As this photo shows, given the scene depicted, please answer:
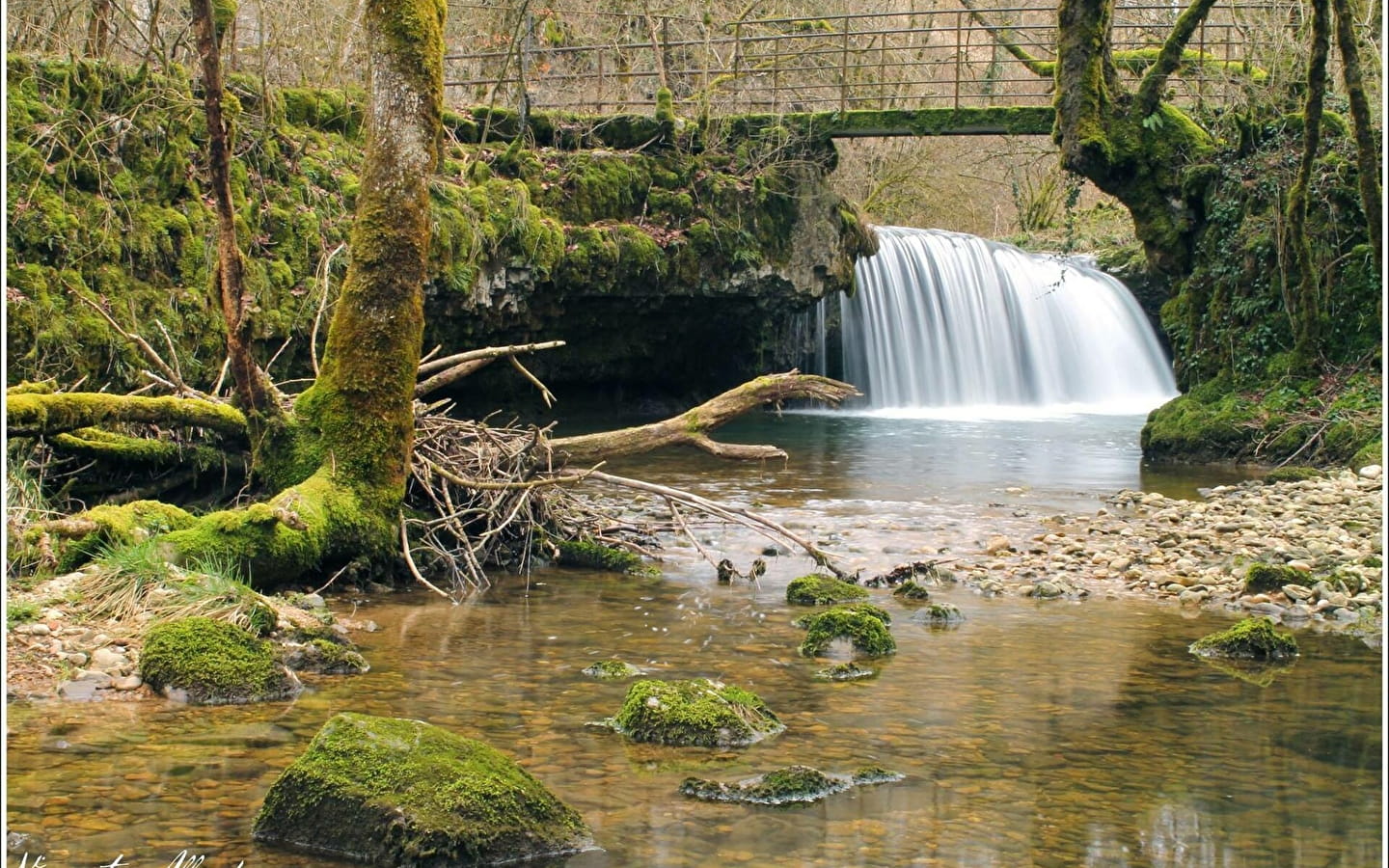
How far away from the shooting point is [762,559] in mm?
10312

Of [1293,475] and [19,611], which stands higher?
[1293,475]

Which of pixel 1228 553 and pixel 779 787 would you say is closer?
pixel 779 787

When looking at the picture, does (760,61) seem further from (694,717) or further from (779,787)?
(779,787)

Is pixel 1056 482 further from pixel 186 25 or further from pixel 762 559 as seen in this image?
pixel 186 25

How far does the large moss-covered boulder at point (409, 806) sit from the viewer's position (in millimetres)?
4492

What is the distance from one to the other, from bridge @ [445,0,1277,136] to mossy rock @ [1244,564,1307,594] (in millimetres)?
9940

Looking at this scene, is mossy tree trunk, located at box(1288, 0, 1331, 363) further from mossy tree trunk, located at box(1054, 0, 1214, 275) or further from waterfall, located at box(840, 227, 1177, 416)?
waterfall, located at box(840, 227, 1177, 416)

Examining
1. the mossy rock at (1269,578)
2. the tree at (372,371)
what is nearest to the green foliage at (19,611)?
the tree at (372,371)

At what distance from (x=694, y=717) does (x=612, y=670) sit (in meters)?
1.19

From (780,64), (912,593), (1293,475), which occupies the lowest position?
(912,593)

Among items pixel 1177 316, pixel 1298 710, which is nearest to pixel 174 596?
pixel 1298 710

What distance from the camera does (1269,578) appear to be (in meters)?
9.23

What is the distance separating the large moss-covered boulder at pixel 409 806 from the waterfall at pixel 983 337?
2000cm

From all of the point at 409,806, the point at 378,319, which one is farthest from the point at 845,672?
the point at 378,319
